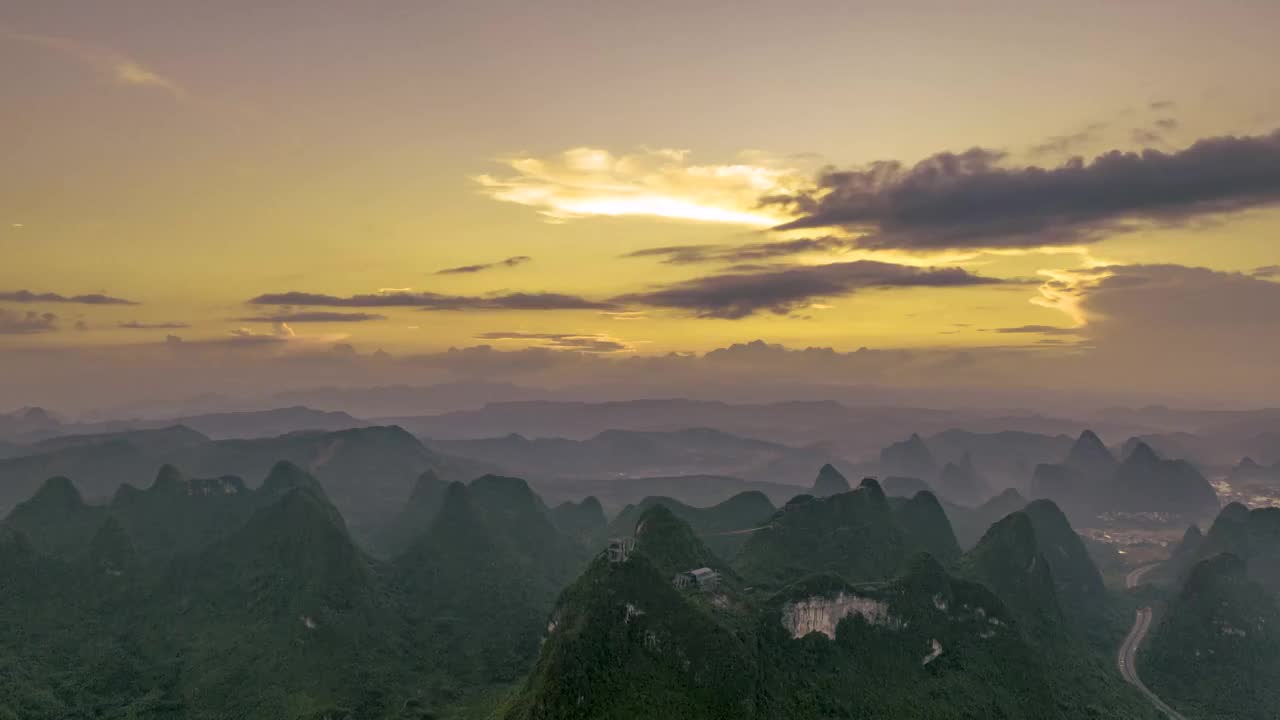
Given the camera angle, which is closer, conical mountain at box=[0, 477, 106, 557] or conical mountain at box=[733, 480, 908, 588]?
conical mountain at box=[733, 480, 908, 588]

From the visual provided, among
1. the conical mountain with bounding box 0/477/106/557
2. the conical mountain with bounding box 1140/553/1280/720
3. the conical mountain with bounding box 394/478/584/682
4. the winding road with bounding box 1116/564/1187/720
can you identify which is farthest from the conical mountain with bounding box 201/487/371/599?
the conical mountain with bounding box 1140/553/1280/720

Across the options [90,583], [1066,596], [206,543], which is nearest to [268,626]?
[90,583]

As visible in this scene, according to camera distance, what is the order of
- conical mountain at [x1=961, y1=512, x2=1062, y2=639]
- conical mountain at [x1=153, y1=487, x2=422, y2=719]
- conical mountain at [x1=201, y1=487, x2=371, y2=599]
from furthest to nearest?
conical mountain at [x1=201, y1=487, x2=371, y2=599], conical mountain at [x1=961, y1=512, x2=1062, y2=639], conical mountain at [x1=153, y1=487, x2=422, y2=719]

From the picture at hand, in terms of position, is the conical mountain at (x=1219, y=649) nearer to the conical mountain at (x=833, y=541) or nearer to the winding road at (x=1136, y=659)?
the winding road at (x=1136, y=659)

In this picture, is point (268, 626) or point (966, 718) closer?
point (966, 718)

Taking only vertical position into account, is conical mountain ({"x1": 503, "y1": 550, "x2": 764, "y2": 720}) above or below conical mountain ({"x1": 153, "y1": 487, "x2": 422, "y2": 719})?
above

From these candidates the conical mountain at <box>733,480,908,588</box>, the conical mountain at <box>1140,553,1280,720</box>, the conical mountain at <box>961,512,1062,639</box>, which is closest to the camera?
the conical mountain at <box>1140,553,1280,720</box>

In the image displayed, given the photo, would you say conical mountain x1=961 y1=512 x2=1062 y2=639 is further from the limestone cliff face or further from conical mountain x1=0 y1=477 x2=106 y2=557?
conical mountain x1=0 y1=477 x2=106 y2=557

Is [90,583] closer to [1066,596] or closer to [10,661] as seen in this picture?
[10,661]
